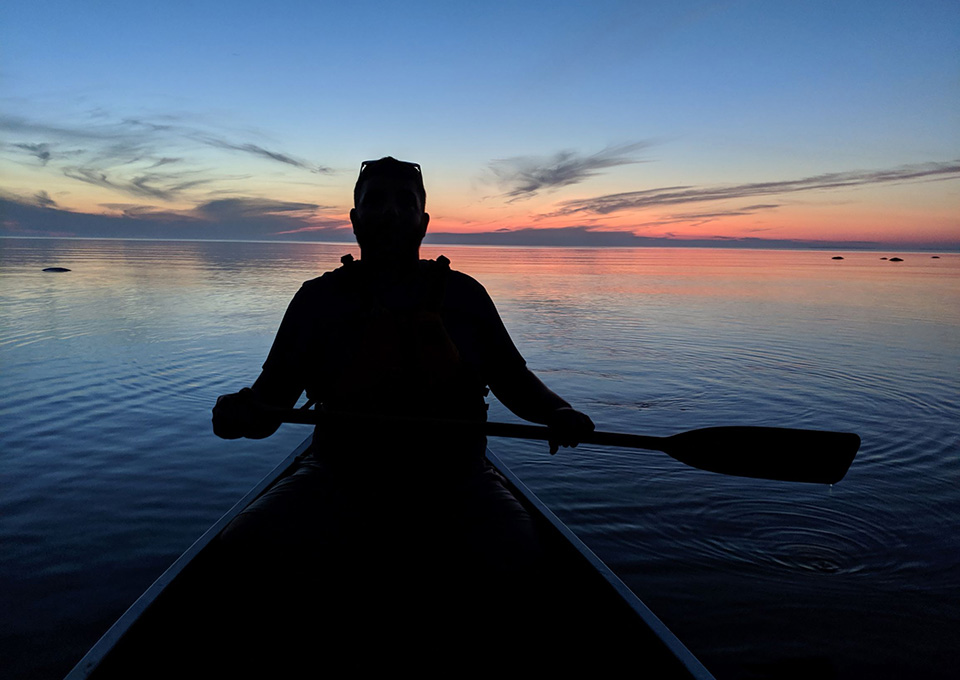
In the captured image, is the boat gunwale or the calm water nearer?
the boat gunwale

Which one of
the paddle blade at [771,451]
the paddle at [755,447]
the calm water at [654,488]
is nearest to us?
the paddle at [755,447]

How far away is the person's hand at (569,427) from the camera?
279cm

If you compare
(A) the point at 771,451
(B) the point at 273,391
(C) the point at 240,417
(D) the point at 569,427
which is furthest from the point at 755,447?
(C) the point at 240,417

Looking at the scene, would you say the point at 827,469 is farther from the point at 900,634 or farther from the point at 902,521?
the point at 902,521

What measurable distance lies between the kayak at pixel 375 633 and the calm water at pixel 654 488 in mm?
1158

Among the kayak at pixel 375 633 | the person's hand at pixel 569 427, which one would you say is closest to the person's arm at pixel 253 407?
the kayak at pixel 375 633

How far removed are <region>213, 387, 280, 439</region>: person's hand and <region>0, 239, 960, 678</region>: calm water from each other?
69.8 inches

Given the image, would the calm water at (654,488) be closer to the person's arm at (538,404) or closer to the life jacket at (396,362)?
the person's arm at (538,404)

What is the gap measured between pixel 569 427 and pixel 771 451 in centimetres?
138

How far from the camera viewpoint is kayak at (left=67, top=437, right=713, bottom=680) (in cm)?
229

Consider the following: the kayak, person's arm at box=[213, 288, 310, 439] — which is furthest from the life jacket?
the kayak

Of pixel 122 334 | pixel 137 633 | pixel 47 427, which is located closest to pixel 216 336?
pixel 122 334

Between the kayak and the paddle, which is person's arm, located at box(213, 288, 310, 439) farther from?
the paddle

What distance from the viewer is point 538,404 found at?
2.97 meters
